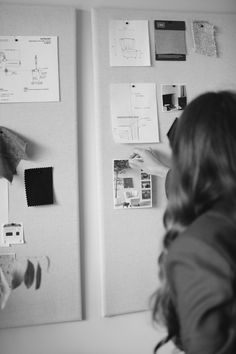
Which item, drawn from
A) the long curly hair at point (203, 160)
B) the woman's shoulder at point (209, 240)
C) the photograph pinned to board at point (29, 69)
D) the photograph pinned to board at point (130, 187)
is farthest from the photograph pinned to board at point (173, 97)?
the woman's shoulder at point (209, 240)

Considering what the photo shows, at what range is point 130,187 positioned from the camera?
1.49m

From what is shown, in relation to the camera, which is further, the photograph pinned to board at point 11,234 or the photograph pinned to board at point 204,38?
the photograph pinned to board at point 204,38

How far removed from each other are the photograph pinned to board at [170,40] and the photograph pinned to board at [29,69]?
0.47 meters

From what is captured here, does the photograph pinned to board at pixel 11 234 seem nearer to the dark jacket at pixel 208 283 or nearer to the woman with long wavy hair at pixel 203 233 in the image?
the woman with long wavy hair at pixel 203 233

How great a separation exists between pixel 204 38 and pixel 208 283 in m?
1.31

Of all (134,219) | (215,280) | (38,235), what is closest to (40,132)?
(38,235)

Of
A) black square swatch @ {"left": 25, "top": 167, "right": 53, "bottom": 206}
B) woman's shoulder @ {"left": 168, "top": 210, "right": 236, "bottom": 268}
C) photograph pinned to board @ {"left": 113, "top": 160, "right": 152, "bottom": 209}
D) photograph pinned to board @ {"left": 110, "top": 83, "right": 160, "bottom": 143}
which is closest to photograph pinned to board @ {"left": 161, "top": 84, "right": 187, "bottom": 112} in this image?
photograph pinned to board @ {"left": 110, "top": 83, "right": 160, "bottom": 143}

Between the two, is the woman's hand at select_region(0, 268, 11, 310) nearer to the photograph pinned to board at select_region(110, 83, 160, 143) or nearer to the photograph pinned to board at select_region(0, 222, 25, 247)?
the photograph pinned to board at select_region(0, 222, 25, 247)

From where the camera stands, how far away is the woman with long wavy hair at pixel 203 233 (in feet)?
1.99

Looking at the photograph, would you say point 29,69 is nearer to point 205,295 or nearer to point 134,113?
point 134,113

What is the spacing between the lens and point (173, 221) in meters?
0.77

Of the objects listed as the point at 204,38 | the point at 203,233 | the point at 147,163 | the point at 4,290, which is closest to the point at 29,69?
the point at 147,163

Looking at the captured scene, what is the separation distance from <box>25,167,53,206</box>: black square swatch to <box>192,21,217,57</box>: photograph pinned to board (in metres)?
0.90

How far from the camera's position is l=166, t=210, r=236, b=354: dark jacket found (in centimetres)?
60
